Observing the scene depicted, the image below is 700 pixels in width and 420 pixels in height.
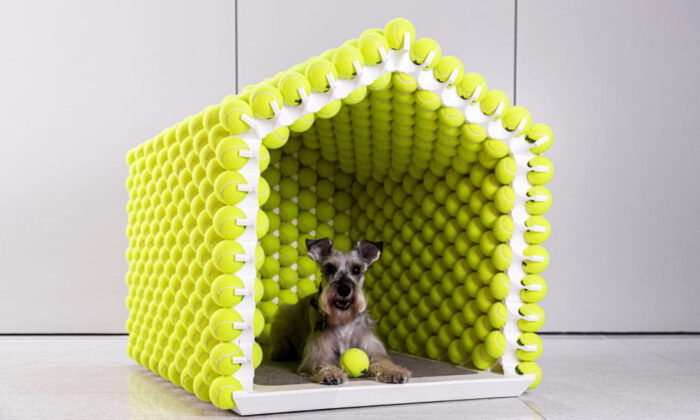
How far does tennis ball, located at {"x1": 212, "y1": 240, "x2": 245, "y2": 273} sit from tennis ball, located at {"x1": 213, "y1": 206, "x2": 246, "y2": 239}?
3 centimetres

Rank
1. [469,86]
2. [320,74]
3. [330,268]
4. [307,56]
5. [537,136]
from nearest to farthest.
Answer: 1. [320,74]
2. [469,86]
3. [537,136]
4. [330,268]
5. [307,56]

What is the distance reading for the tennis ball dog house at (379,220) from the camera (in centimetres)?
264

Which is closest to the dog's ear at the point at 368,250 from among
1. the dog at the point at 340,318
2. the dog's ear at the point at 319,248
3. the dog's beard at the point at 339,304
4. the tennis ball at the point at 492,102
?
the dog at the point at 340,318

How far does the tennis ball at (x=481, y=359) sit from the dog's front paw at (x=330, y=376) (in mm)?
726

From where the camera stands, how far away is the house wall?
5375 millimetres

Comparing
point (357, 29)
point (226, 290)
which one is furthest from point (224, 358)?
point (357, 29)

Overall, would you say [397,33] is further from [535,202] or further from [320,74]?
[535,202]

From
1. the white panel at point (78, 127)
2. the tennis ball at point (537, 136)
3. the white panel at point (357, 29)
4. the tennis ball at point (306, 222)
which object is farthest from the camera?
the white panel at point (357, 29)

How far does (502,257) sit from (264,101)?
134cm

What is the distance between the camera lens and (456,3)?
18.3 ft

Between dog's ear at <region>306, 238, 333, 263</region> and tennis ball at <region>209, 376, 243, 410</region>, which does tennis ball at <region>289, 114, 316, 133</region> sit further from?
tennis ball at <region>209, 376, 243, 410</region>

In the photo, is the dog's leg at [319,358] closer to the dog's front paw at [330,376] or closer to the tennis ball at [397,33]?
the dog's front paw at [330,376]

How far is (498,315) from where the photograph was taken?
3.07 meters

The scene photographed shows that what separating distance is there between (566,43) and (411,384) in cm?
384
